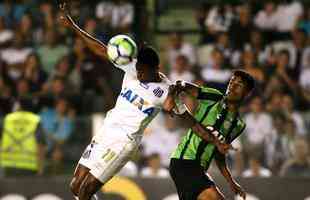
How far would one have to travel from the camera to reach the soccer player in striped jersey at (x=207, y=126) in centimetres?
1052

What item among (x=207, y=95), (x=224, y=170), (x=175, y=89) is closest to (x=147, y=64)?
(x=175, y=89)

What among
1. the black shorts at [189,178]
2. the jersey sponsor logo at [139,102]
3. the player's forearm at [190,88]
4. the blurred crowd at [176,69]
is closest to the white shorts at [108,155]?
the jersey sponsor logo at [139,102]

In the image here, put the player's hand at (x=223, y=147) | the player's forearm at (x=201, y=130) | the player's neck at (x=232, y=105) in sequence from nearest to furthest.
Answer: the player's hand at (x=223, y=147)
the player's forearm at (x=201, y=130)
the player's neck at (x=232, y=105)

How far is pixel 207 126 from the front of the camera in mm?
10539

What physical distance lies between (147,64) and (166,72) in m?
6.94

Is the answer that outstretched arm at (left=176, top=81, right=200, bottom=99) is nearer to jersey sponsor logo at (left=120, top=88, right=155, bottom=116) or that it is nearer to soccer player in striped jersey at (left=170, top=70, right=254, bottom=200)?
soccer player in striped jersey at (left=170, top=70, right=254, bottom=200)

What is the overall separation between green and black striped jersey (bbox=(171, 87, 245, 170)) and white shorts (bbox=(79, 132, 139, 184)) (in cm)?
55

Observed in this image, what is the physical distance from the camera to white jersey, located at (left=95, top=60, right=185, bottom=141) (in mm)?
10422

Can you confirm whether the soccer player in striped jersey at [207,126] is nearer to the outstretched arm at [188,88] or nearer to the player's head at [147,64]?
the outstretched arm at [188,88]

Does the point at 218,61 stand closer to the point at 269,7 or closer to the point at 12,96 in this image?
the point at 269,7

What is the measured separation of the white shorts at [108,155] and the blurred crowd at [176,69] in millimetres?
4042

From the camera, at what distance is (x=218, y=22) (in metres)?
18.0

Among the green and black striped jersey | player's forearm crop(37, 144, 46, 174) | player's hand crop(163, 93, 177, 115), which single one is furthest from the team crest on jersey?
player's forearm crop(37, 144, 46, 174)

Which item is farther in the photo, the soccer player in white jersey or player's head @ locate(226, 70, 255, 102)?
player's head @ locate(226, 70, 255, 102)
